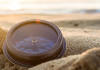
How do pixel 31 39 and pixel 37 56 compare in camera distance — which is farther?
pixel 31 39

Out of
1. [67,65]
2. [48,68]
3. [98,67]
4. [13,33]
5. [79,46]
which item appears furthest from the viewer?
[79,46]

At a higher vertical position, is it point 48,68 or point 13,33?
point 13,33

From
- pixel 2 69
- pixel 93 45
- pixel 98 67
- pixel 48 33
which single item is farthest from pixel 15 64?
pixel 93 45

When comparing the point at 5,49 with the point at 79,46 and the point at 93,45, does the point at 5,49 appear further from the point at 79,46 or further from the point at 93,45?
the point at 93,45

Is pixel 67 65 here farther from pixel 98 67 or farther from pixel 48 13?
pixel 48 13

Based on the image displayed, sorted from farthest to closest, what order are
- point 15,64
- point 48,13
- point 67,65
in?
point 48,13 < point 15,64 < point 67,65

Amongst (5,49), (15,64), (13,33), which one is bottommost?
(15,64)
